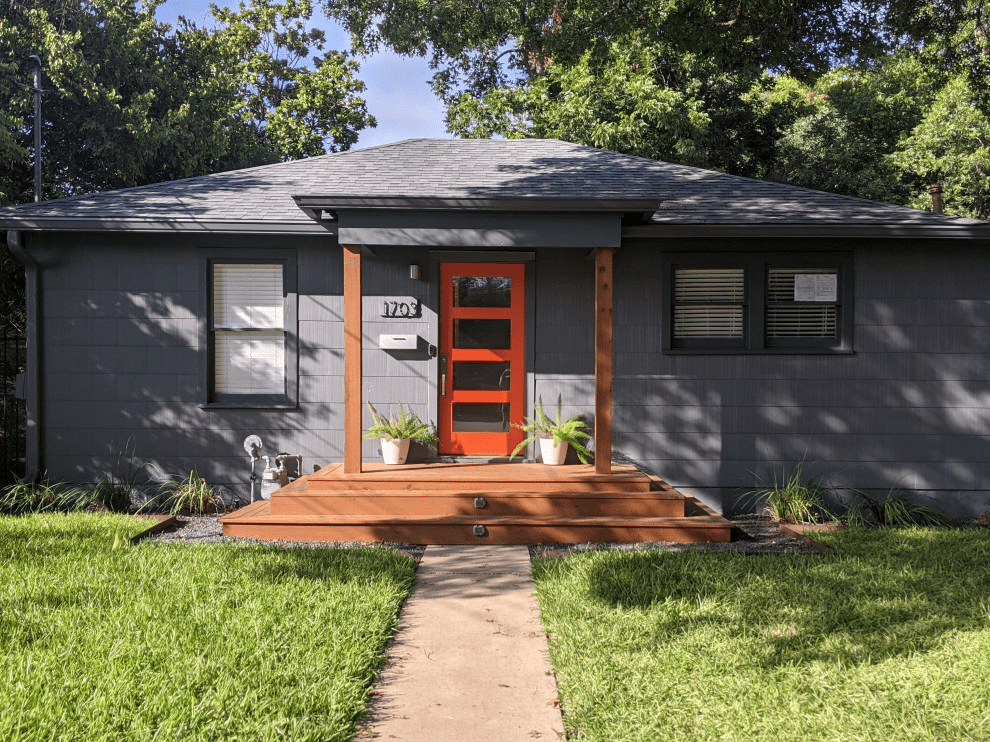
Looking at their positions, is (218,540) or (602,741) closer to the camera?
(602,741)

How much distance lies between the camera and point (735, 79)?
1627 cm

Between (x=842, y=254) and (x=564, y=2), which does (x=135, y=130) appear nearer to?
(x=564, y=2)

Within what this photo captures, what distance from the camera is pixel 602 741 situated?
2.83m

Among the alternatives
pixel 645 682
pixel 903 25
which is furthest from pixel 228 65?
pixel 645 682

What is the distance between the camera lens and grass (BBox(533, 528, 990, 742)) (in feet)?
9.77

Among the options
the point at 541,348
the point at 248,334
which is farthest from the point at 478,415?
the point at 248,334

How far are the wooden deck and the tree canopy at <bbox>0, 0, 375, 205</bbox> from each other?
46.7ft

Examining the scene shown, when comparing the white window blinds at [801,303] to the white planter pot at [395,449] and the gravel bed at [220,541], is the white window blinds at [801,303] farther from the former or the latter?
the gravel bed at [220,541]

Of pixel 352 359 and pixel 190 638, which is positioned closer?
pixel 190 638

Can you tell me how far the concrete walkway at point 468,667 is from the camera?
9.84 feet

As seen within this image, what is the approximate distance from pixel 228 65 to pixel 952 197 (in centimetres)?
2224

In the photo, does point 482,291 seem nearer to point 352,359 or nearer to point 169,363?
point 352,359

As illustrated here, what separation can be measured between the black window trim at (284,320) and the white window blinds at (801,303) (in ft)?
16.4

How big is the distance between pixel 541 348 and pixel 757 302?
2301 mm
